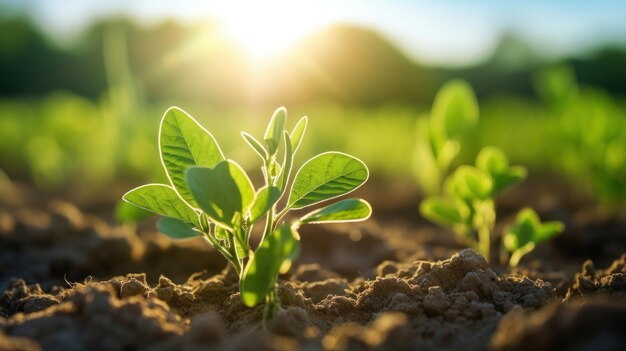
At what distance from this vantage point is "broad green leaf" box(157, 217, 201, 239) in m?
1.39

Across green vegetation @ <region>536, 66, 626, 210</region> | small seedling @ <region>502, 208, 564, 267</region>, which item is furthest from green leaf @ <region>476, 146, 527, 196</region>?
Answer: green vegetation @ <region>536, 66, 626, 210</region>

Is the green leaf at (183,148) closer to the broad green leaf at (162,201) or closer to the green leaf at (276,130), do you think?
the broad green leaf at (162,201)

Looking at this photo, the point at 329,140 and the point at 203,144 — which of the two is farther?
the point at 329,140

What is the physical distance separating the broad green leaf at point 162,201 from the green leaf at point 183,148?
0.04 meters

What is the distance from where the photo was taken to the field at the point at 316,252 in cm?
119

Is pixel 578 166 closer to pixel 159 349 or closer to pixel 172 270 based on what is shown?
pixel 172 270

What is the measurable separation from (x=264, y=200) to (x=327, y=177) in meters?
0.17

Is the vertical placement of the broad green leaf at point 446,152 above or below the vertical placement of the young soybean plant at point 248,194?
below

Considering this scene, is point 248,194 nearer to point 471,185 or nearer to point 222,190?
point 222,190

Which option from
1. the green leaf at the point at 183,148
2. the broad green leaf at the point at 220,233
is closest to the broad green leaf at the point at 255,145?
the green leaf at the point at 183,148

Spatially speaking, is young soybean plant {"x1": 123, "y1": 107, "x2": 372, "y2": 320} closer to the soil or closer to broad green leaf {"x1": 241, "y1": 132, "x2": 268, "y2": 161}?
broad green leaf {"x1": 241, "y1": 132, "x2": 268, "y2": 161}

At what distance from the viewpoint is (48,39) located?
603 inches

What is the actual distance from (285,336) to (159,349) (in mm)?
250

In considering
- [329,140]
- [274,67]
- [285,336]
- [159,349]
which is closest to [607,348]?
[285,336]
